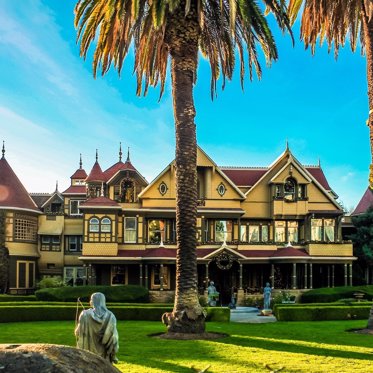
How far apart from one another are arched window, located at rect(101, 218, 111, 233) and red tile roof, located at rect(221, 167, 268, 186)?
37.5ft

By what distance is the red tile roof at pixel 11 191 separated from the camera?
145 ft

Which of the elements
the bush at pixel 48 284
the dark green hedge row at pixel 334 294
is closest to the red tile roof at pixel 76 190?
the bush at pixel 48 284

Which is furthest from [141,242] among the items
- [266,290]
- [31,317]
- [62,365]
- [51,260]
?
[62,365]

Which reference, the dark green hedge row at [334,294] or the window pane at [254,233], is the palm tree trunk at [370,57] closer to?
the dark green hedge row at [334,294]

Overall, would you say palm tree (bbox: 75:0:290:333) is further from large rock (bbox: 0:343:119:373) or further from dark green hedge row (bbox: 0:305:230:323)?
large rock (bbox: 0:343:119:373)

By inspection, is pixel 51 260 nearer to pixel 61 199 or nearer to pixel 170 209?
pixel 61 199

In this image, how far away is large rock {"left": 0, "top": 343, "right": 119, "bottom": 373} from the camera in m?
4.12

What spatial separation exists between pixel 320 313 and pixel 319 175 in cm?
2525

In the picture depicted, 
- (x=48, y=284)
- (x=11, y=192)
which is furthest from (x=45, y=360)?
(x=11, y=192)

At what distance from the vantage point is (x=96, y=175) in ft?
158

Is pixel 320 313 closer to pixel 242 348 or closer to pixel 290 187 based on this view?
pixel 242 348

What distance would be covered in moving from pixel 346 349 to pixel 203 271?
2768 cm

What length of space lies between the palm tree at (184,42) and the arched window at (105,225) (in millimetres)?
20873

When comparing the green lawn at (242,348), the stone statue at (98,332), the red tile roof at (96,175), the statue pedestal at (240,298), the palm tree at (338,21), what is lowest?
the statue pedestal at (240,298)
